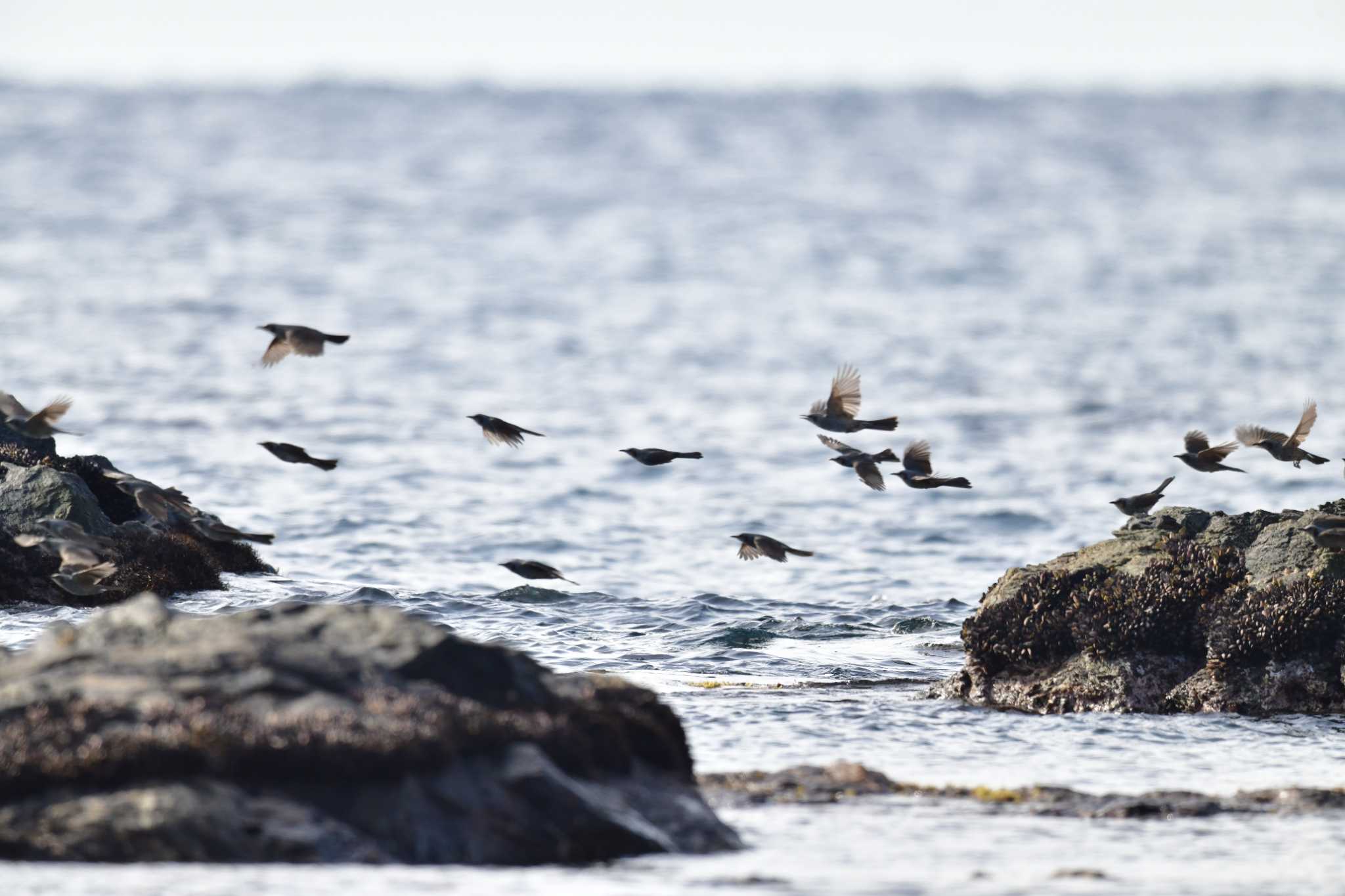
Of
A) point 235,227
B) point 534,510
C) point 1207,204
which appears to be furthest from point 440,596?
point 1207,204

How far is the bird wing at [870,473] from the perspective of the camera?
18062 mm

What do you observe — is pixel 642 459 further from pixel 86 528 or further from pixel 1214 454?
pixel 86 528

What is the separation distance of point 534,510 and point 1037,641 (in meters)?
18.8

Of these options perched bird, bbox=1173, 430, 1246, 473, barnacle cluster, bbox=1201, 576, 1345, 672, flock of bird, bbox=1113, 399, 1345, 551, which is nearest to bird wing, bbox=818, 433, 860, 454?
flock of bird, bbox=1113, 399, 1345, 551

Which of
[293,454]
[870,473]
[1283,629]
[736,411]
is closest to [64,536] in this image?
[293,454]

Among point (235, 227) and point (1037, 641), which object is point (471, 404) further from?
point (235, 227)

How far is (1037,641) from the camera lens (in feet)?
57.5

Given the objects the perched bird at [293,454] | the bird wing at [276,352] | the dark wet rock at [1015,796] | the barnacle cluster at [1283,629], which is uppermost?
the bird wing at [276,352]

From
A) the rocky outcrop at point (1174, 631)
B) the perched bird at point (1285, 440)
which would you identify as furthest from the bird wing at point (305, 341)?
the perched bird at point (1285, 440)

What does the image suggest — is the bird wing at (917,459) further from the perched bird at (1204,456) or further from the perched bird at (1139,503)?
the perched bird at (1204,456)

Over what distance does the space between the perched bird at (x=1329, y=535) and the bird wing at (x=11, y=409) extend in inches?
509

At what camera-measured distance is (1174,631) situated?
1731 cm

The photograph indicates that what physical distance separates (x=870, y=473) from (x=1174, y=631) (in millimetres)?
3412

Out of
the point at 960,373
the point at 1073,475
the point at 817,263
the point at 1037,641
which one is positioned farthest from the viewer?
the point at 817,263
